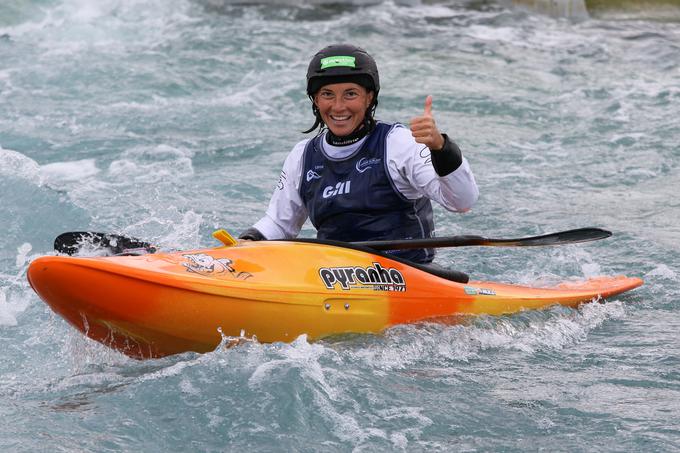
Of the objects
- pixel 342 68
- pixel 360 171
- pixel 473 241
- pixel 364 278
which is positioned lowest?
pixel 364 278

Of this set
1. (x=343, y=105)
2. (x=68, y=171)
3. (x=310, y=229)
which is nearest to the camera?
(x=343, y=105)

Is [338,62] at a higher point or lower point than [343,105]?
higher

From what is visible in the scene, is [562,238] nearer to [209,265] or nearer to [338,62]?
[338,62]

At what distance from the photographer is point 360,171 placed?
4906 mm

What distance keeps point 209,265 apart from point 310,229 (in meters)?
2.98

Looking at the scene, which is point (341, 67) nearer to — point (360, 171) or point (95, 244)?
point (360, 171)

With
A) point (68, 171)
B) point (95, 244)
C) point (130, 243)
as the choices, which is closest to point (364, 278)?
point (130, 243)

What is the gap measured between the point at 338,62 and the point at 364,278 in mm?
974

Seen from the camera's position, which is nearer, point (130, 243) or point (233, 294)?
point (233, 294)

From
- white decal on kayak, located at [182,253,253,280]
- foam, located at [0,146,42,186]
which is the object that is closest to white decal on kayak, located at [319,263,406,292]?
white decal on kayak, located at [182,253,253,280]

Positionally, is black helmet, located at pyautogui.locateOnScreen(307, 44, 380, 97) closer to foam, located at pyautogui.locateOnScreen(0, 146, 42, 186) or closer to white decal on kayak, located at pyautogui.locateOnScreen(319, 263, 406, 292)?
white decal on kayak, located at pyautogui.locateOnScreen(319, 263, 406, 292)

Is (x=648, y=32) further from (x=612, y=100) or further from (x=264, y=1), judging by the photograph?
(x=264, y=1)

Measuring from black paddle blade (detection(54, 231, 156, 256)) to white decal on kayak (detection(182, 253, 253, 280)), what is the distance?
388mm

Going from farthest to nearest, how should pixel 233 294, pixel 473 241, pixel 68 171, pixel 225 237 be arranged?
pixel 68 171 < pixel 473 241 < pixel 225 237 < pixel 233 294
